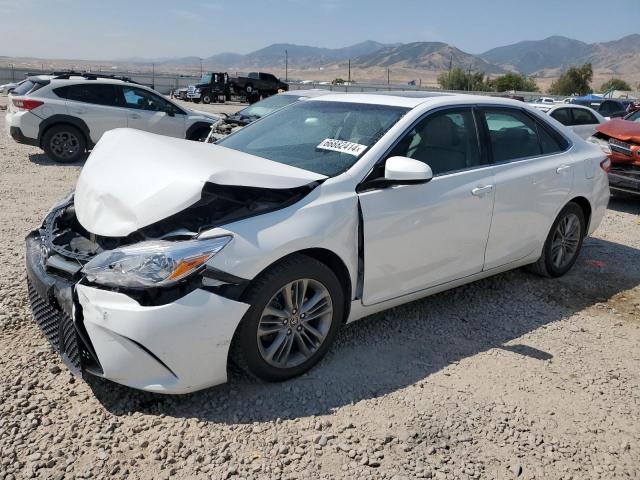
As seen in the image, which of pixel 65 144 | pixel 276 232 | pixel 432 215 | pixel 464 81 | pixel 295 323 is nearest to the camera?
pixel 276 232

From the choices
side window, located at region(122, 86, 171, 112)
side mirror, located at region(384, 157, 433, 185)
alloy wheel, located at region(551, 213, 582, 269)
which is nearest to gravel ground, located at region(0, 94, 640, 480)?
alloy wheel, located at region(551, 213, 582, 269)

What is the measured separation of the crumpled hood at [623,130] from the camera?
26.9 ft

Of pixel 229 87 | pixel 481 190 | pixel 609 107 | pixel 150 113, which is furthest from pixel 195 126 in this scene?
pixel 229 87

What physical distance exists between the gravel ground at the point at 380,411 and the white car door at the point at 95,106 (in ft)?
23.6

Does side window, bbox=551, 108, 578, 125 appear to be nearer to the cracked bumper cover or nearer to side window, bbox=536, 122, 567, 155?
side window, bbox=536, 122, 567, 155

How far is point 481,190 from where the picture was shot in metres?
3.94

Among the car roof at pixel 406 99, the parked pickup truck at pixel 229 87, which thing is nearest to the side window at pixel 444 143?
the car roof at pixel 406 99

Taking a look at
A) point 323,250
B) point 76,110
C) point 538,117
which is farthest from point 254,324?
point 76,110

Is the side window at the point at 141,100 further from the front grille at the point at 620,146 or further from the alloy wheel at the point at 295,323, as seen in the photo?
the alloy wheel at the point at 295,323

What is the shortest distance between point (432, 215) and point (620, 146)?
612 centimetres

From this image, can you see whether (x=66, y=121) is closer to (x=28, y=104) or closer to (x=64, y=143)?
(x=64, y=143)

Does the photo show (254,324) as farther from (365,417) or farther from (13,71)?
(13,71)

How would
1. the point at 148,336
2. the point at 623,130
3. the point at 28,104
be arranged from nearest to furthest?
the point at 148,336, the point at 623,130, the point at 28,104

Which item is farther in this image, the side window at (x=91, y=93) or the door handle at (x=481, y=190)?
the side window at (x=91, y=93)
